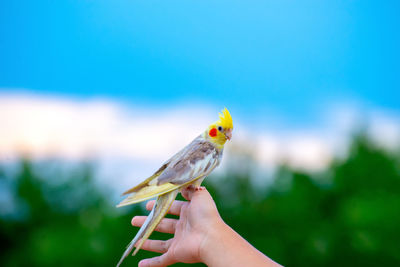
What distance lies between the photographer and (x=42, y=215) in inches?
437

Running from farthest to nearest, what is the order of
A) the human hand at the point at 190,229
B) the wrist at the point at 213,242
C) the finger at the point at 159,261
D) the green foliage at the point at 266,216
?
the green foliage at the point at 266,216 < the finger at the point at 159,261 < the human hand at the point at 190,229 < the wrist at the point at 213,242

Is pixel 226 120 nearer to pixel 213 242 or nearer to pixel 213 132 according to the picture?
pixel 213 132

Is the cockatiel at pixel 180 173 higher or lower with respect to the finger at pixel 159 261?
higher

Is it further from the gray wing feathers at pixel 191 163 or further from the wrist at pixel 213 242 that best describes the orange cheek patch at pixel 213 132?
the wrist at pixel 213 242

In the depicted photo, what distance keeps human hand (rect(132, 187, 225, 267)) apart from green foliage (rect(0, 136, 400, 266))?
3.63 metres

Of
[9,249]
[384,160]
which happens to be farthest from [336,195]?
[9,249]

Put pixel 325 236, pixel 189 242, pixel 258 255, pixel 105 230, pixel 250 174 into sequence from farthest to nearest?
pixel 250 174, pixel 325 236, pixel 105 230, pixel 189 242, pixel 258 255

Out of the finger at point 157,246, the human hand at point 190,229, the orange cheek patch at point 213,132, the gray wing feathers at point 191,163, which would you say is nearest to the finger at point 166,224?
the human hand at point 190,229

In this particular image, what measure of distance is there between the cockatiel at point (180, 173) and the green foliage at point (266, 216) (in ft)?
13.2

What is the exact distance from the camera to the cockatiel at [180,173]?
2.64 meters

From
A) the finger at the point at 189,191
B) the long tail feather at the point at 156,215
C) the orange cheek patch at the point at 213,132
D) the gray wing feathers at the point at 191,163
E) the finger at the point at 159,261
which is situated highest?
the orange cheek patch at the point at 213,132

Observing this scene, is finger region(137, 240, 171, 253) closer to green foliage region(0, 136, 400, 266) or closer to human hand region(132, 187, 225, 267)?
human hand region(132, 187, 225, 267)

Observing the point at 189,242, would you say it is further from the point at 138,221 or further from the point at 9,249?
the point at 9,249

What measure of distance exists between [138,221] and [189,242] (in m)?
0.53
